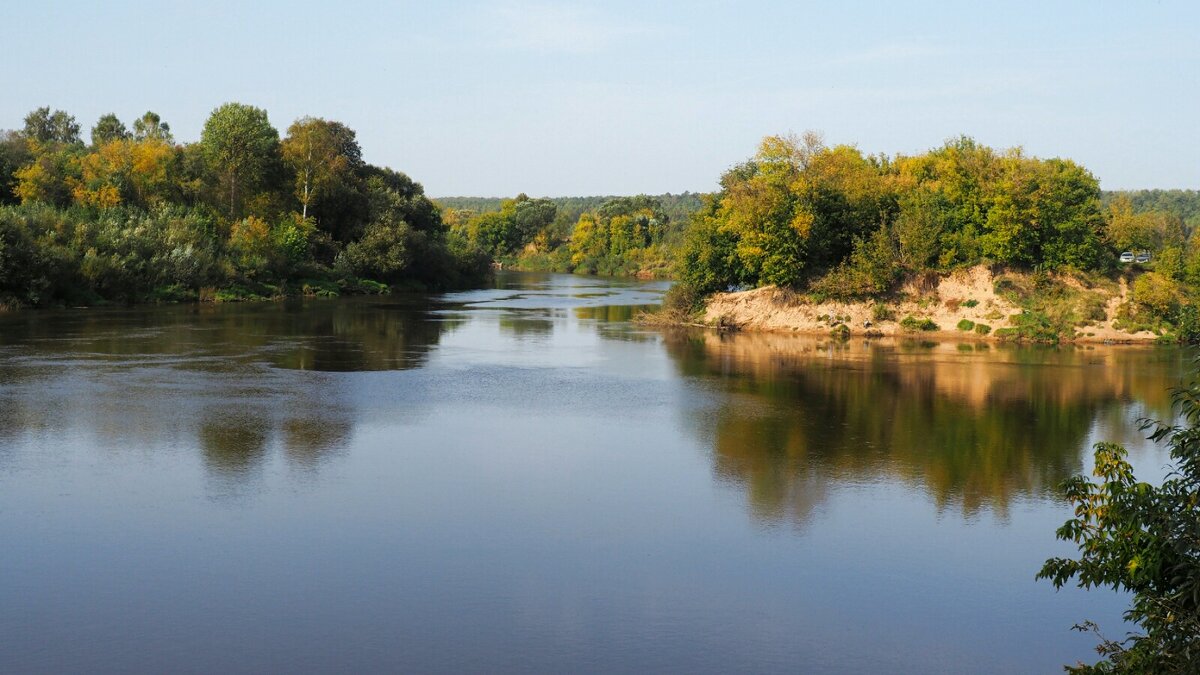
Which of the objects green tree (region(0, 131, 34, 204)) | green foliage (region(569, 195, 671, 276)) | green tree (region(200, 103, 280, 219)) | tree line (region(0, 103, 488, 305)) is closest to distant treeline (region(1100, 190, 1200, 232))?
green foliage (region(569, 195, 671, 276))

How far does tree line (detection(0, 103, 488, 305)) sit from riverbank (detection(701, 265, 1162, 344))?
32057 millimetres

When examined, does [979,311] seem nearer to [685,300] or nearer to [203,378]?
[685,300]

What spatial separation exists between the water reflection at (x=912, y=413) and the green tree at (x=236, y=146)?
41201mm

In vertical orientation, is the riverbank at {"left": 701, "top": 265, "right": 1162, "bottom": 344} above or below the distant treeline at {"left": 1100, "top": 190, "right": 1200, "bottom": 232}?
below

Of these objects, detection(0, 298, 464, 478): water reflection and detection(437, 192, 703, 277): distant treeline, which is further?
detection(437, 192, 703, 277): distant treeline

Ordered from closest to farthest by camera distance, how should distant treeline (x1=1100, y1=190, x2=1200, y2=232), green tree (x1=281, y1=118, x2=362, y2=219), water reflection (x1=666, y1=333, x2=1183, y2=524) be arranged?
1. water reflection (x1=666, y1=333, x2=1183, y2=524)
2. green tree (x1=281, y1=118, x2=362, y2=219)
3. distant treeline (x1=1100, y1=190, x2=1200, y2=232)

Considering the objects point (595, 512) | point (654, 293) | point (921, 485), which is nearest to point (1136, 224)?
point (654, 293)

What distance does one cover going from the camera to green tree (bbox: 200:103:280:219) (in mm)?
69000

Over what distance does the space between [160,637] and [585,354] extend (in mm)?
26919

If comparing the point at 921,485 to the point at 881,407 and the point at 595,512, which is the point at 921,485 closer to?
the point at 595,512

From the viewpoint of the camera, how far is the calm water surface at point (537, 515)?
1084cm

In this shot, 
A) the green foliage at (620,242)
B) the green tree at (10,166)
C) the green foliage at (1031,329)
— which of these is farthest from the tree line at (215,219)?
the green foliage at (1031,329)

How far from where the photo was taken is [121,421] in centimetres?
2159

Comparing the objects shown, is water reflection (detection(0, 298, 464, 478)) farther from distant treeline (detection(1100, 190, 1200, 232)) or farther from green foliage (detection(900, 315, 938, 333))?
distant treeline (detection(1100, 190, 1200, 232))
